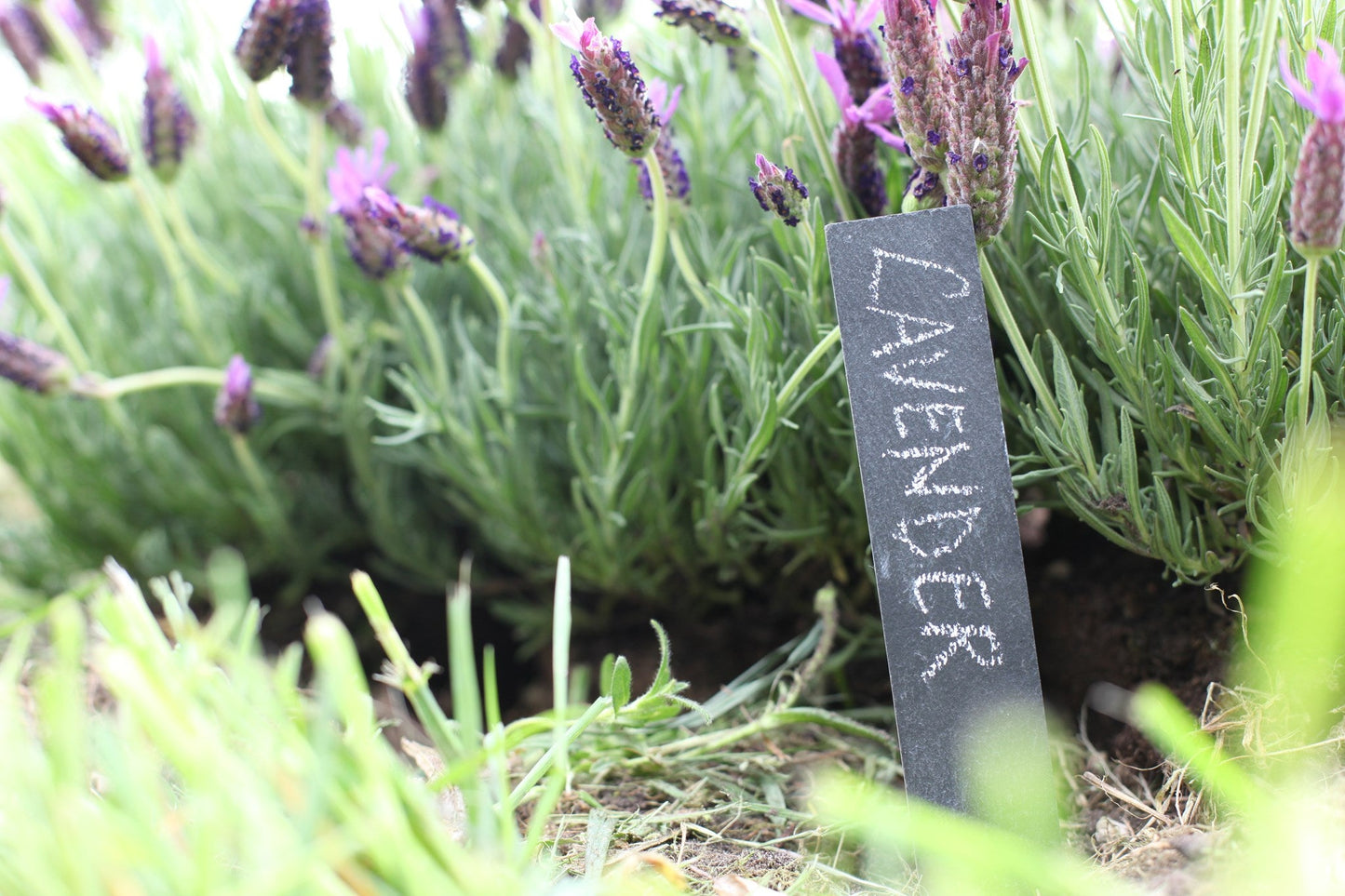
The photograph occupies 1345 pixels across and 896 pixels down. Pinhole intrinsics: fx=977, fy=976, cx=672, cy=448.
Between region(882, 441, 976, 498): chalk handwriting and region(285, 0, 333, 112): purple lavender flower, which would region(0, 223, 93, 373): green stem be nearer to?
region(285, 0, 333, 112): purple lavender flower

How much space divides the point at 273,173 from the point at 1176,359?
4.19 feet

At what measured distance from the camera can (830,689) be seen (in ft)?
3.55

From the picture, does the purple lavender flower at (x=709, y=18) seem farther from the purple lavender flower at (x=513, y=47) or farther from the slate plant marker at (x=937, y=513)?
the purple lavender flower at (x=513, y=47)

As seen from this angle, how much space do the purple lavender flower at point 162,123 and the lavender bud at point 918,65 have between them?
2.78 feet

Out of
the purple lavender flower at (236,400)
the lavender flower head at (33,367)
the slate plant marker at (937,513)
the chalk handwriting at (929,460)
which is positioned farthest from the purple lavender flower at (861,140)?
the lavender flower head at (33,367)

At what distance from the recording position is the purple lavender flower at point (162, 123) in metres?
1.11

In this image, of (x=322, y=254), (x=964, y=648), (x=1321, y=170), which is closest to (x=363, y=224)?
(x=322, y=254)

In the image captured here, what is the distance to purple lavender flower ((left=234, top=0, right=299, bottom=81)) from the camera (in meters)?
0.97

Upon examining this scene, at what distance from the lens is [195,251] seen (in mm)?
1255

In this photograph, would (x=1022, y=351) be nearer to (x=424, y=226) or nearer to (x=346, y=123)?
(x=424, y=226)

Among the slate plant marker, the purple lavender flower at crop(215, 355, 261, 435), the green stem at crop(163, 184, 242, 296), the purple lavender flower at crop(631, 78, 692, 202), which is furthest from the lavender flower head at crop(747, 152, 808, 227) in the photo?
the green stem at crop(163, 184, 242, 296)

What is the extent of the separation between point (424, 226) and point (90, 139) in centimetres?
43

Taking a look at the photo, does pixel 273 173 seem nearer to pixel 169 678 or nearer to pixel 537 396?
pixel 537 396

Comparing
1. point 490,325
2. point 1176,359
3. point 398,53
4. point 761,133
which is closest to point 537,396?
point 490,325
